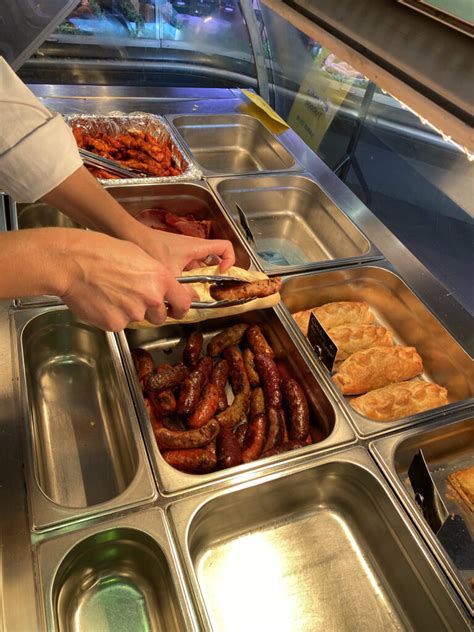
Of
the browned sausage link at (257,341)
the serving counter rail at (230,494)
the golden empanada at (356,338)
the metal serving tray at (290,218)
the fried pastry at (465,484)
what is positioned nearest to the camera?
the serving counter rail at (230,494)

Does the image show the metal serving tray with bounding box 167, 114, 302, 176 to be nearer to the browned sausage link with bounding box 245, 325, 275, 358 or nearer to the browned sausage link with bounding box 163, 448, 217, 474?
the browned sausage link with bounding box 245, 325, 275, 358

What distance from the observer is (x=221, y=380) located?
7.33ft

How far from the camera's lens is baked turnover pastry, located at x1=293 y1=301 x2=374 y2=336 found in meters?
2.58

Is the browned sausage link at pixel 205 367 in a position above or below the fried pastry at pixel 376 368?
above

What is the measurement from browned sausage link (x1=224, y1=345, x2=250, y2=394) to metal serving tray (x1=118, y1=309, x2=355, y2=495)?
0.70 feet

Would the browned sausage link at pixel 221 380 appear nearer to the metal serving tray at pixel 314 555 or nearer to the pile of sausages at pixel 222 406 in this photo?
the pile of sausages at pixel 222 406

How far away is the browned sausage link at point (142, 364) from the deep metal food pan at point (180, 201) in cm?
102

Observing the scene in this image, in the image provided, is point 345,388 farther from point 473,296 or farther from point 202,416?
point 473,296

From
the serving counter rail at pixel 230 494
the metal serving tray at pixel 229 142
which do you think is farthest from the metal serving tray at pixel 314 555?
the metal serving tray at pixel 229 142

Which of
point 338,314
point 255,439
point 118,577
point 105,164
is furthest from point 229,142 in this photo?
point 118,577

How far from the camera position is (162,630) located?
1.53 m

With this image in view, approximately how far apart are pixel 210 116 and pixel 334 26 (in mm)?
2427

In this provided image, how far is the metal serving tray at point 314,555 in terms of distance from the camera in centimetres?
163

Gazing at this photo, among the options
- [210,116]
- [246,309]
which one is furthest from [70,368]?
[210,116]
